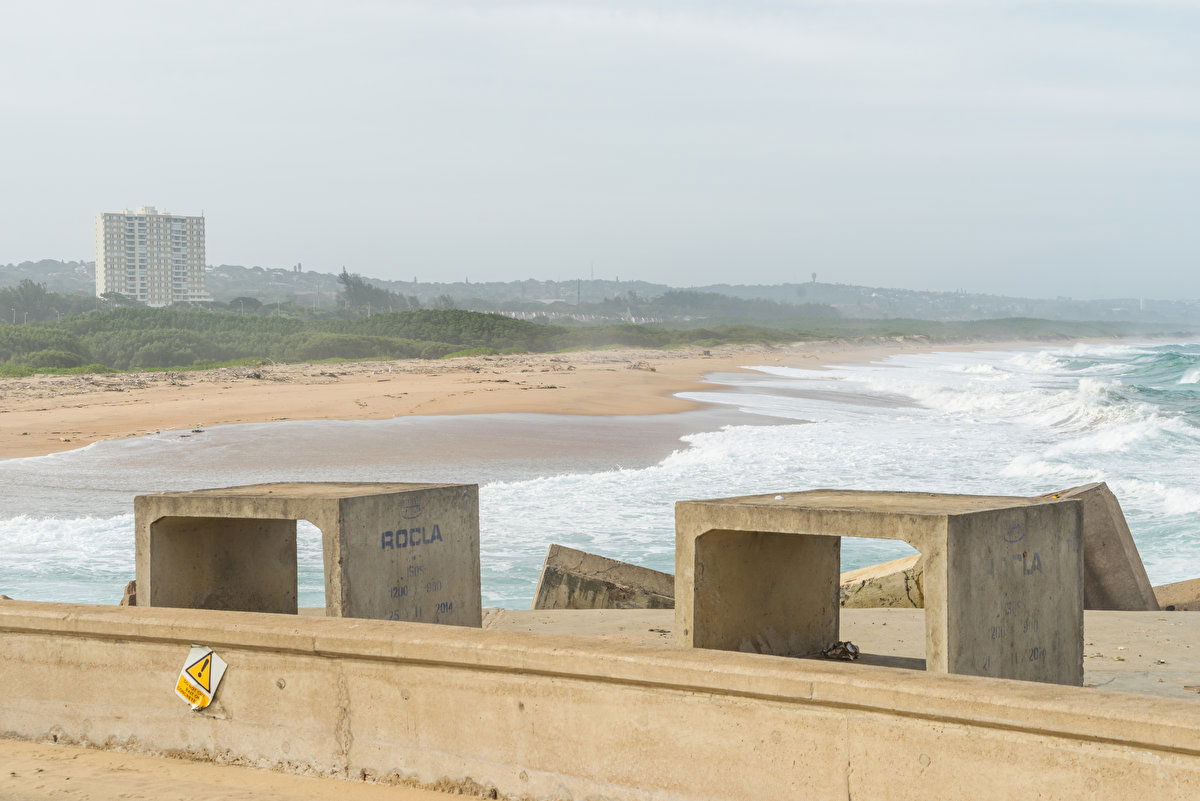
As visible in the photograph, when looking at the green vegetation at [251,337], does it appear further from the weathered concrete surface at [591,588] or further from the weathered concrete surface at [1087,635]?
the weathered concrete surface at [1087,635]

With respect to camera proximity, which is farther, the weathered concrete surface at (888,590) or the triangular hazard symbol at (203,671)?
the weathered concrete surface at (888,590)

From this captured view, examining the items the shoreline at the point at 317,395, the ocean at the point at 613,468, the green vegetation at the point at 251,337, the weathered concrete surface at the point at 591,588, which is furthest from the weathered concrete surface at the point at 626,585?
the green vegetation at the point at 251,337

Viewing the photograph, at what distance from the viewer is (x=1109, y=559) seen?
923cm

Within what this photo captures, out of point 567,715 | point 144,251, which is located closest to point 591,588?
point 567,715

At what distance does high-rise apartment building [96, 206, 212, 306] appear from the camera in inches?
7303

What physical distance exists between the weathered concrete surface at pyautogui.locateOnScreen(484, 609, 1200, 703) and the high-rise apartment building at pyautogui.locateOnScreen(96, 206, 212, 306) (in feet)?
612

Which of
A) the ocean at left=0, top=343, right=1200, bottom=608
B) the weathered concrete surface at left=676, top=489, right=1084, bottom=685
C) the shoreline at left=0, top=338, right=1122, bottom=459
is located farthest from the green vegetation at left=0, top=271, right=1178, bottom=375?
the weathered concrete surface at left=676, top=489, right=1084, bottom=685

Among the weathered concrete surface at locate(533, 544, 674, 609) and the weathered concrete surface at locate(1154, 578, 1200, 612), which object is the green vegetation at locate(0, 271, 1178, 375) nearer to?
the weathered concrete surface at locate(533, 544, 674, 609)

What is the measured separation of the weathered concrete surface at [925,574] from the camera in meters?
5.29

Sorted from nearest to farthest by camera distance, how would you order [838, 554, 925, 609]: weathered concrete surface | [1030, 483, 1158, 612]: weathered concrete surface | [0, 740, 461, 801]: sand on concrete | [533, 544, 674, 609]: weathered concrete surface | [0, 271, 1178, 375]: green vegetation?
1. [0, 740, 461, 801]: sand on concrete
2. [1030, 483, 1158, 612]: weathered concrete surface
3. [838, 554, 925, 609]: weathered concrete surface
4. [533, 544, 674, 609]: weathered concrete surface
5. [0, 271, 1178, 375]: green vegetation

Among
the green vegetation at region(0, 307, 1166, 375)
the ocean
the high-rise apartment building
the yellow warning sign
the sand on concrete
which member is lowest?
the ocean

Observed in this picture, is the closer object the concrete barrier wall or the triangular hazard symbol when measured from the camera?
the concrete barrier wall

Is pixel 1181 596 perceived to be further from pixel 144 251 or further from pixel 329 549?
pixel 144 251

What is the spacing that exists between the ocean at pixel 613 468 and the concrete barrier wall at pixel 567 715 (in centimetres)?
637
